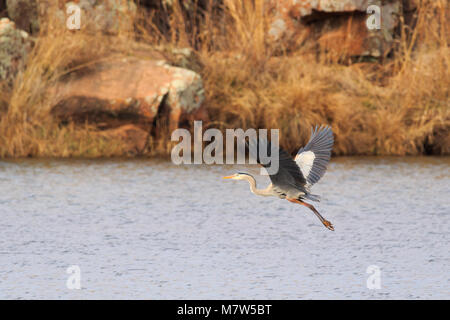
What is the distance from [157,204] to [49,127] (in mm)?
3764

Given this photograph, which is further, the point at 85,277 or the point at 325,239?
the point at 325,239

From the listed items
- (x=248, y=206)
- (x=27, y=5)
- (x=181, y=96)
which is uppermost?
(x=27, y=5)

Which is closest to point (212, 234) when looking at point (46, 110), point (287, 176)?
point (287, 176)

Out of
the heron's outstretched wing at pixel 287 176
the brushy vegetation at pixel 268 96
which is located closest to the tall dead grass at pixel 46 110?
the brushy vegetation at pixel 268 96

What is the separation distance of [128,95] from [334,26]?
4991mm

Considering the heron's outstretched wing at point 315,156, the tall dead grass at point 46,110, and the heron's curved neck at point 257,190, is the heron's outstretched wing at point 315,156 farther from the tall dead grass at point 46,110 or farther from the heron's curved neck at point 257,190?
the tall dead grass at point 46,110

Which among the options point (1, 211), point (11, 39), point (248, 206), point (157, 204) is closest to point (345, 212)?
point (248, 206)

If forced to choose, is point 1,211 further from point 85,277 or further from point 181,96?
point 181,96

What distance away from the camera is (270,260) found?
8.31 m

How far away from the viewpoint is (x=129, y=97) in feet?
48.6

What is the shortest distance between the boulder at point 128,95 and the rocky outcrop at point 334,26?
11.1ft

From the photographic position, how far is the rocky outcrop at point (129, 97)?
14.8m

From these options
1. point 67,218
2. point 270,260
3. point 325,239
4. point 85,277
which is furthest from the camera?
point 67,218

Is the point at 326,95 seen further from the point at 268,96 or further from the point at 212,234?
the point at 212,234
